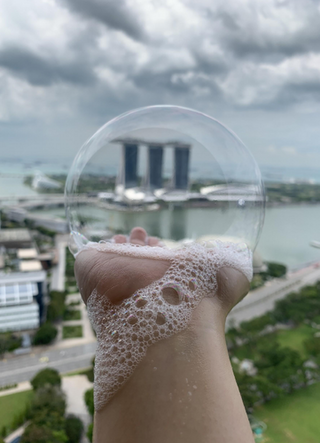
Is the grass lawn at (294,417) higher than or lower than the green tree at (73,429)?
lower

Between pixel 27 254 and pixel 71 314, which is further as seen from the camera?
pixel 27 254

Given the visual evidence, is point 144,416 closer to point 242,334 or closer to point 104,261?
point 104,261

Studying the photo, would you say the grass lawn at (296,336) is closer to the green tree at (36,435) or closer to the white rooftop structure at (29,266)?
the green tree at (36,435)

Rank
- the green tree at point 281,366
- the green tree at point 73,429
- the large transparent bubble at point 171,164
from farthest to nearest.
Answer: the green tree at point 281,366 < the green tree at point 73,429 < the large transparent bubble at point 171,164

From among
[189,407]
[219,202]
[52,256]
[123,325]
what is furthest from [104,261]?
[52,256]

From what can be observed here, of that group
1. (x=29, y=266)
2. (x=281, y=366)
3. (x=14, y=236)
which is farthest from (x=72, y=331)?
(x=14, y=236)

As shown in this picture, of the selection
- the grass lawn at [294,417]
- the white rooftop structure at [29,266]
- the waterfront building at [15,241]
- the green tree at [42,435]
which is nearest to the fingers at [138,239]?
the green tree at [42,435]

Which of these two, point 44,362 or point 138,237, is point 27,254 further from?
point 138,237
